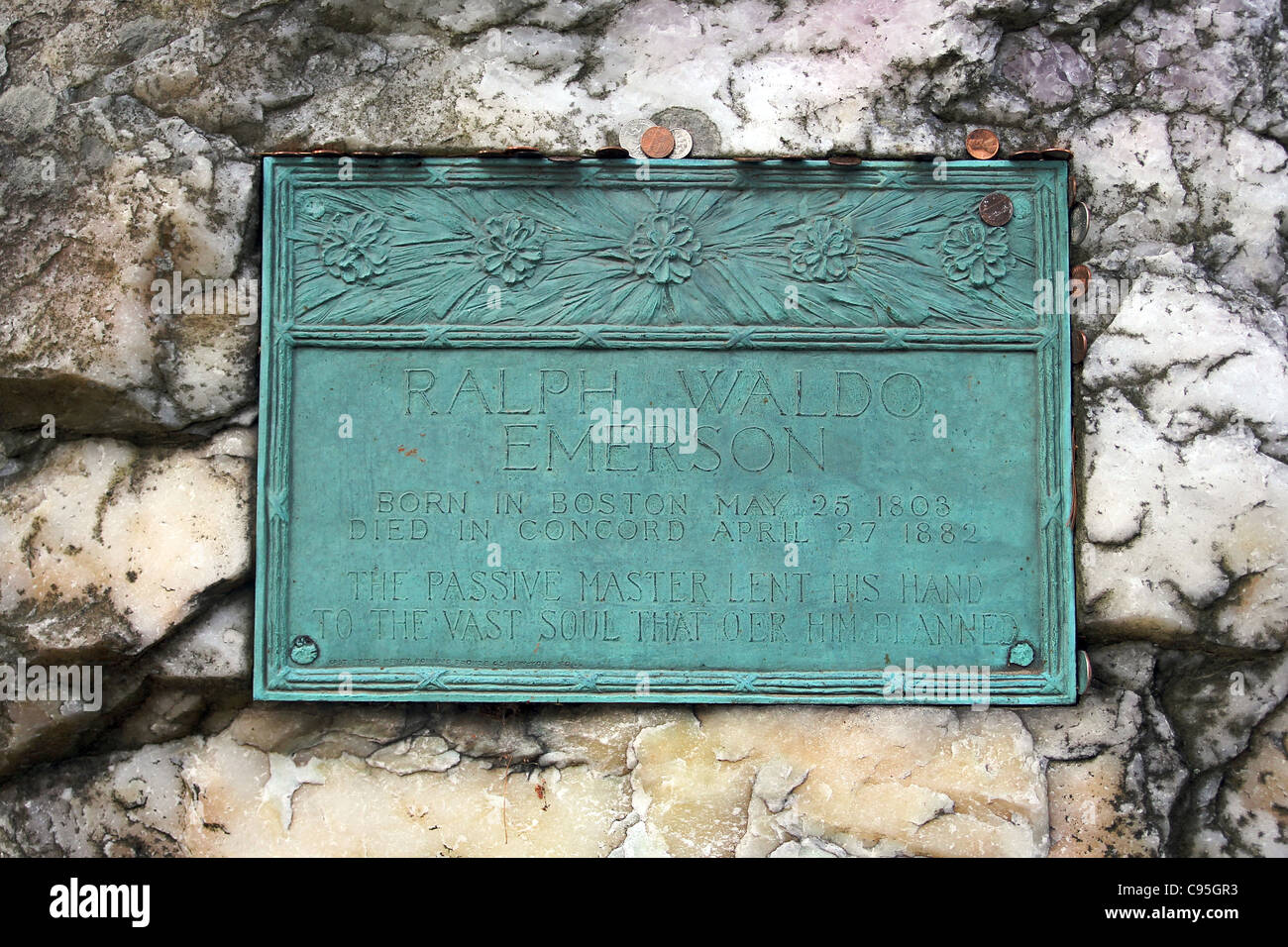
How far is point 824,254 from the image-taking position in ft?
8.39

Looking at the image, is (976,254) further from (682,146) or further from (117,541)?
(117,541)

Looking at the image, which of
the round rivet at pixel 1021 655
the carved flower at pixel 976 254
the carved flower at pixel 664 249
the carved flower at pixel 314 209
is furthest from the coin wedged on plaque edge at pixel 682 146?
the round rivet at pixel 1021 655

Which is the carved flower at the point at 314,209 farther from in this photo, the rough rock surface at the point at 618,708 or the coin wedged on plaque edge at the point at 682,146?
the coin wedged on plaque edge at the point at 682,146

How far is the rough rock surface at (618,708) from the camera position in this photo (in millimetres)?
2506

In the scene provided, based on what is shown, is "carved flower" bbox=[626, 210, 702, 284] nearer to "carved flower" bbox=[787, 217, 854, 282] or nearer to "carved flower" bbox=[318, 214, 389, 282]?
"carved flower" bbox=[787, 217, 854, 282]

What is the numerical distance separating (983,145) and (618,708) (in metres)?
1.72

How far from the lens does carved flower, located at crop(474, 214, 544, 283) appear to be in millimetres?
2545

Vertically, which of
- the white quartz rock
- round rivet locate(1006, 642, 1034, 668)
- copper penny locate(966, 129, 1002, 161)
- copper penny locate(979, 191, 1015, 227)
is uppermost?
copper penny locate(966, 129, 1002, 161)

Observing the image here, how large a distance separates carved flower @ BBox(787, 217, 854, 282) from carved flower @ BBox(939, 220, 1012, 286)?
250 millimetres

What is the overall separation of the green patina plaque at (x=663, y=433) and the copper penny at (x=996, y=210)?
0.04 ft

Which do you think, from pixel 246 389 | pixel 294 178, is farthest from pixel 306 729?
pixel 294 178

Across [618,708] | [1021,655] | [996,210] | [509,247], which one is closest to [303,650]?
[618,708]

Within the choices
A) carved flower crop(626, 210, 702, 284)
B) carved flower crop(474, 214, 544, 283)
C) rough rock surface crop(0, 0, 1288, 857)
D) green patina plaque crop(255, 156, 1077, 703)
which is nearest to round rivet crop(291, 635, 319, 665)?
green patina plaque crop(255, 156, 1077, 703)

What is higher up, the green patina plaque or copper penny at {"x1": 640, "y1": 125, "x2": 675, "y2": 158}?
copper penny at {"x1": 640, "y1": 125, "x2": 675, "y2": 158}
